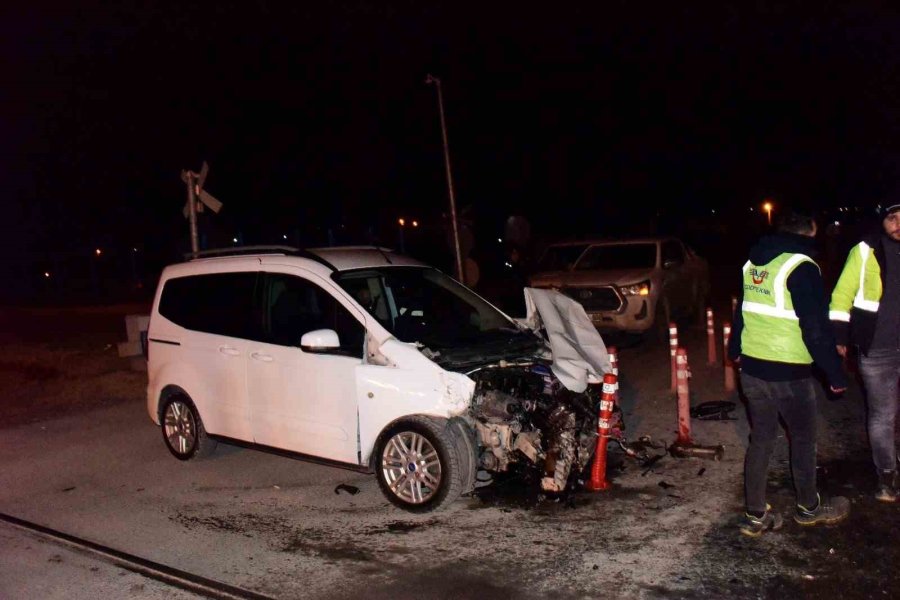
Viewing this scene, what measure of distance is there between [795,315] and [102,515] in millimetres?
5143

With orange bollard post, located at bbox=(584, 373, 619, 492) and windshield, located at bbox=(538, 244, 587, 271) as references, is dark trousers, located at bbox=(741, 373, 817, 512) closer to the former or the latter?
orange bollard post, located at bbox=(584, 373, 619, 492)

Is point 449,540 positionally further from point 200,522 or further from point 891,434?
point 891,434

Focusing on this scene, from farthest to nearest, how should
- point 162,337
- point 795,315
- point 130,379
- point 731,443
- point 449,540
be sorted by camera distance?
point 130,379, point 162,337, point 731,443, point 449,540, point 795,315

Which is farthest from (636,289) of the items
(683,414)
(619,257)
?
(683,414)

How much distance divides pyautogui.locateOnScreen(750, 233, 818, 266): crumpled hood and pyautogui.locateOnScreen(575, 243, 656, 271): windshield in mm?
8734

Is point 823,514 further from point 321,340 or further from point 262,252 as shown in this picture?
point 262,252

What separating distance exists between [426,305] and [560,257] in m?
7.97

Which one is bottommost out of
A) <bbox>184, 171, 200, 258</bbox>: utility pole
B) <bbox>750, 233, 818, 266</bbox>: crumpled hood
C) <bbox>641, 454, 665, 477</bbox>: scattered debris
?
<bbox>641, 454, 665, 477</bbox>: scattered debris

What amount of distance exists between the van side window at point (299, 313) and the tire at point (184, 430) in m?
1.30

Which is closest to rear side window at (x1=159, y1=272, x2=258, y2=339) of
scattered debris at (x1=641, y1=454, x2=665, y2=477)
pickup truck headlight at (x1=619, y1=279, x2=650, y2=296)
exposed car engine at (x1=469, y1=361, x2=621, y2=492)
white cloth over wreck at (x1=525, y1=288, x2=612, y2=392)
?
exposed car engine at (x1=469, y1=361, x2=621, y2=492)

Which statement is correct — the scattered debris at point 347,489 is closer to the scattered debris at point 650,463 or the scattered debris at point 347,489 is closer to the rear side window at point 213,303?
the rear side window at point 213,303

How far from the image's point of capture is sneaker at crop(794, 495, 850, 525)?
5.19m

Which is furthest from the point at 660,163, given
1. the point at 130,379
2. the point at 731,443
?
the point at 731,443

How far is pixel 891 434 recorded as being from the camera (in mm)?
5473
